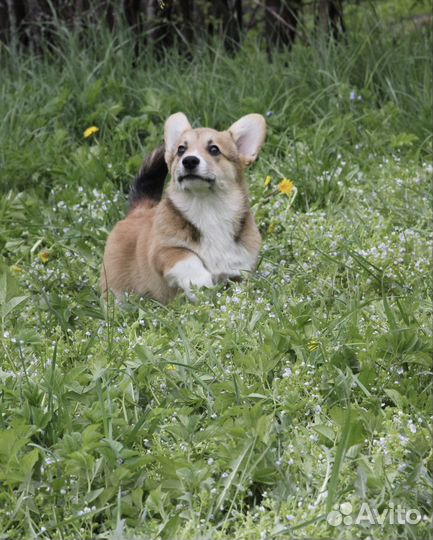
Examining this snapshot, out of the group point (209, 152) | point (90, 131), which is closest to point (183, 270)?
point (209, 152)

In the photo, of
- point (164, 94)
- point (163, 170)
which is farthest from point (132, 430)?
point (164, 94)

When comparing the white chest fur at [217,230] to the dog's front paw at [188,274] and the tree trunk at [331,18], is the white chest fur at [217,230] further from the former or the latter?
the tree trunk at [331,18]

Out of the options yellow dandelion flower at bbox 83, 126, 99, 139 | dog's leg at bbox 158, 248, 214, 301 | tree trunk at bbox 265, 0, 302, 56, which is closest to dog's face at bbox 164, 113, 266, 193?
dog's leg at bbox 158, 248, 214, 301

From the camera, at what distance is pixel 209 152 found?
4410mm

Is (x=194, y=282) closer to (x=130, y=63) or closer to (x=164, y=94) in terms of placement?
(x=164, y=94)

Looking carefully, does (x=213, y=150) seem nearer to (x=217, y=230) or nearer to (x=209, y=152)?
(x=209, y=152)

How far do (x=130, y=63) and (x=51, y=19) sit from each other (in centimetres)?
101

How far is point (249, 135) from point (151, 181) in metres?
0.55

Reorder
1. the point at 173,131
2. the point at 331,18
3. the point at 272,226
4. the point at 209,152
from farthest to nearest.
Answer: the point at 331,18 → the point at 272,226 → the point at 173,131 → the point at 209,152

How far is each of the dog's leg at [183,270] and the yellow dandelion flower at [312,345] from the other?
36.6 inches

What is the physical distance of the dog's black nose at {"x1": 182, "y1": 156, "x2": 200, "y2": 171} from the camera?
4242 mm

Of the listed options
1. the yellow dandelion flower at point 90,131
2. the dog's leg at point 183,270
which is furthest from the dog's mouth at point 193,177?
the yellow dandelion flower at point 90,131

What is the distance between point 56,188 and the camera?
541 centimetres

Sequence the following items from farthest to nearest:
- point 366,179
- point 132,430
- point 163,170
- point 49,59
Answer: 1. point 49,59
2. point 366,179
3. point 163,170
4. point 132,430
